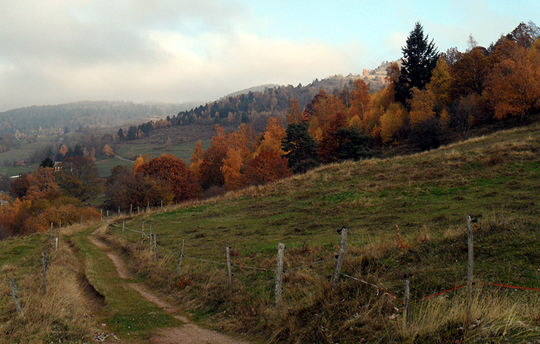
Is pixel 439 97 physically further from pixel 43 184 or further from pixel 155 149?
pixel 155 149

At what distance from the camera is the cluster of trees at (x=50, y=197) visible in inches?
2055

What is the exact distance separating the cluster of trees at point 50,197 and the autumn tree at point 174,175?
13130 mm

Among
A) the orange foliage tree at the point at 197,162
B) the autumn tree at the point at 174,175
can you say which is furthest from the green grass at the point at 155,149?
the autumn tree at the point at 174,175

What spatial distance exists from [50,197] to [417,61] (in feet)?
264

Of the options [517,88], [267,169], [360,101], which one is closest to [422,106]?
[517,88]

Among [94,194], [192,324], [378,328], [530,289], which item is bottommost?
[94,194]

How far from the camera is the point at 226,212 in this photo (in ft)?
104

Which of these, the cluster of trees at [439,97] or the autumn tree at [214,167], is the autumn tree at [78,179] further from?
the cluster of trees at [439,97]

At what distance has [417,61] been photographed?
220 feet

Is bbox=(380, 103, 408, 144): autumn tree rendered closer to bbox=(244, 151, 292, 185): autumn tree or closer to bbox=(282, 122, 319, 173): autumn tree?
bbox=(282, 122, 319, 173): autumn tree

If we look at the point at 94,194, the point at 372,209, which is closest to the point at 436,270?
the point at 372,209

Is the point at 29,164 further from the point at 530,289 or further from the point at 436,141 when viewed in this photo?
the point at 530,289

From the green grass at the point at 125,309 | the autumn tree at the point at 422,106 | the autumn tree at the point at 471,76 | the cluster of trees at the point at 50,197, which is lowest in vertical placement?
the cluster of trees at the point at 50,197

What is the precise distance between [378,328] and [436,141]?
1923 inches
